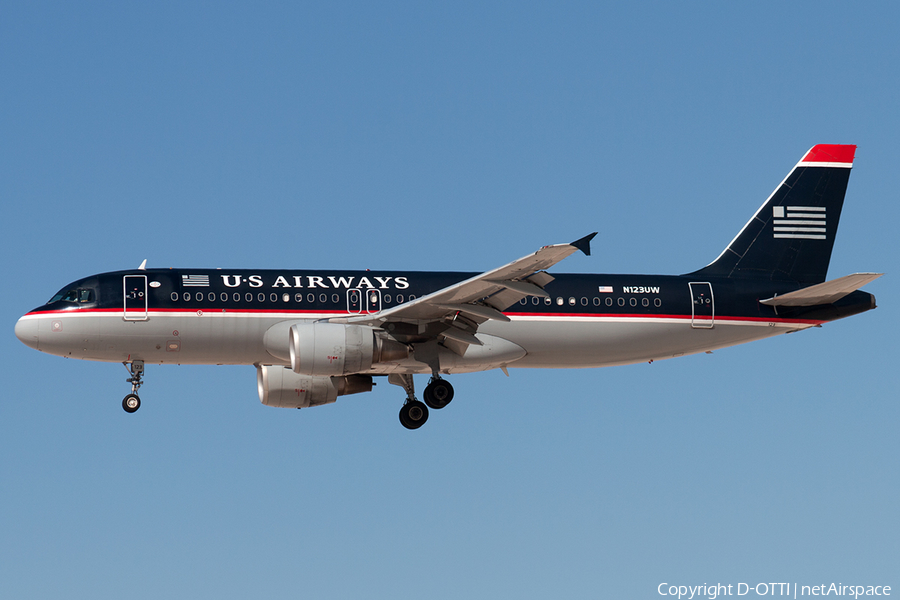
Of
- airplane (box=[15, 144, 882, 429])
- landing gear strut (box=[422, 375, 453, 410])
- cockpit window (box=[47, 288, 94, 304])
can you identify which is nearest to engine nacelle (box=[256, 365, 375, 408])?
airplane (box=[15, 144, 882, 429])

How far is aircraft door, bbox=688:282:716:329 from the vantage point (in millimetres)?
37750

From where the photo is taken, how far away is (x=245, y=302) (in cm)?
3491

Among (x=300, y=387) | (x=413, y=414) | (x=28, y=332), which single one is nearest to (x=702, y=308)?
(x=413, y=414)

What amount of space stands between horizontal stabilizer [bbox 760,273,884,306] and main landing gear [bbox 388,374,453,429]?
35.5 ft

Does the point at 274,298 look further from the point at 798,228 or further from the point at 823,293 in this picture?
the point at 798,228

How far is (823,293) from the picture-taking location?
3728 cm

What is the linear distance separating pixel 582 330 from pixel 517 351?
212 centimetres

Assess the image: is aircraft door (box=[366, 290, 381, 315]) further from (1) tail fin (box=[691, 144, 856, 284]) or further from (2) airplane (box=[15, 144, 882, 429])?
(1) tail fin (box=[691, 144, 856, 284])

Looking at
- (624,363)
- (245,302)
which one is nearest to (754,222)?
(624,363)

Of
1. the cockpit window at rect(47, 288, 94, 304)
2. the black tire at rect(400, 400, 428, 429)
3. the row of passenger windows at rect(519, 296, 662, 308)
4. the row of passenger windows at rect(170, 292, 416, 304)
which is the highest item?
the cockpit window at rect(47, 288, 94, 304)

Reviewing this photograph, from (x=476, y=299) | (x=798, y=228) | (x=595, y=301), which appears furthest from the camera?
(x=798, y=228)

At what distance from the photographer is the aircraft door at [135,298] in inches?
1363

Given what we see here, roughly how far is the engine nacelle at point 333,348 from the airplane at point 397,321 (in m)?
0.04

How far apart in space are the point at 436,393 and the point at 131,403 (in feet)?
29.8
